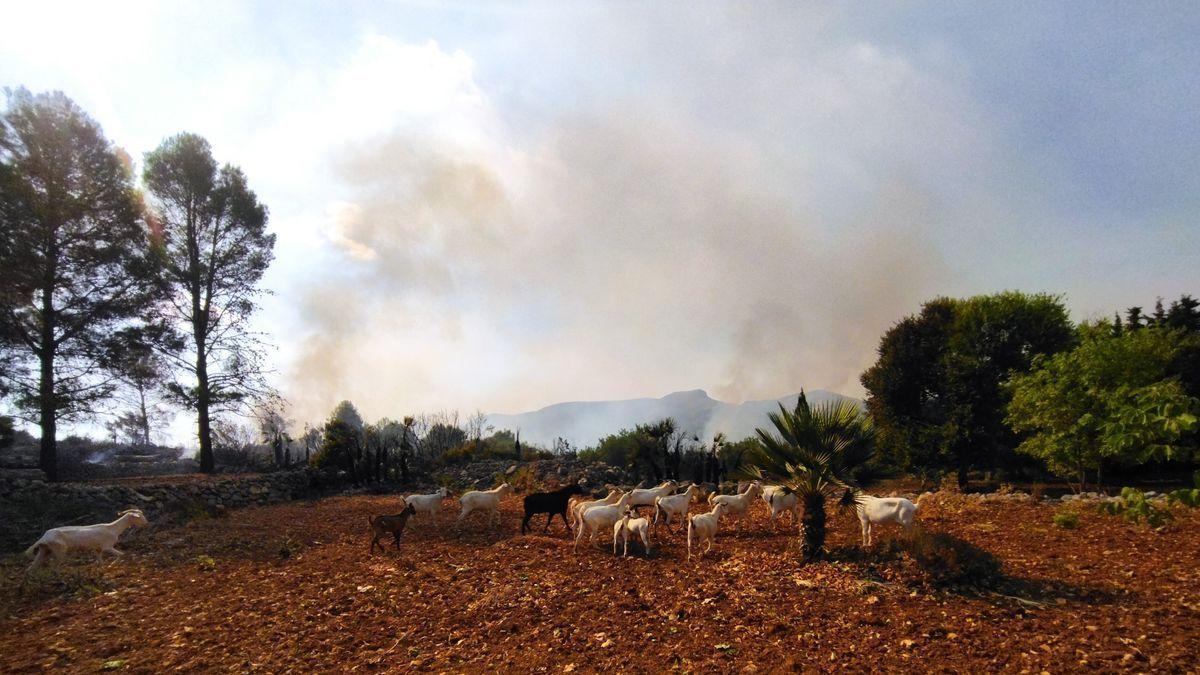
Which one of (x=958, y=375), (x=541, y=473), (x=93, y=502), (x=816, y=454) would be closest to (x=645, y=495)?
(x=816, y=454)

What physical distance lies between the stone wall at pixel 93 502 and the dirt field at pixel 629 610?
19.2ft

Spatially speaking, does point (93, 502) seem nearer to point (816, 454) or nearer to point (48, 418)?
point (48, 418)

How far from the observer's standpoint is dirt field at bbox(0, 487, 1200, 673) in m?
5.65

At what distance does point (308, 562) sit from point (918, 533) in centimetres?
1116

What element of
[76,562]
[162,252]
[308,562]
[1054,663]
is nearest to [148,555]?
[76,562]

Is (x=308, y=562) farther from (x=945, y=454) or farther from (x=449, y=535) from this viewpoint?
(x=945, y=454)

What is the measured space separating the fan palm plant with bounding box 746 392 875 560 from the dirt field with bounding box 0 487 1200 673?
35.5 inches

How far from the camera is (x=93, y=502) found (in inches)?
630

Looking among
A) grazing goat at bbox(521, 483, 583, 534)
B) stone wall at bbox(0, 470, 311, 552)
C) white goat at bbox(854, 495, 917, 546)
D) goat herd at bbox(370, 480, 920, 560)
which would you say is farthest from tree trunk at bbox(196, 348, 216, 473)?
white goat at bbox(854, 495, 917, 546)

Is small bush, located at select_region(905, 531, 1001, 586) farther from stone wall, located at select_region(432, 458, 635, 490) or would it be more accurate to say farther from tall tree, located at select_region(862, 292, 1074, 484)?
tall tree, located at select_region(862, 292, 1074, 484)

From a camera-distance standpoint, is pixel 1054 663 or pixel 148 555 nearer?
pixel 1054 663

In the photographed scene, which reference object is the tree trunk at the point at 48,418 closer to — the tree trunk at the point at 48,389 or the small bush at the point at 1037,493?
the tree trunk at the point at 48,389

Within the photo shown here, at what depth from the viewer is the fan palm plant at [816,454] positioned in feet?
27.7

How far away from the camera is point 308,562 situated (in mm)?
10664
